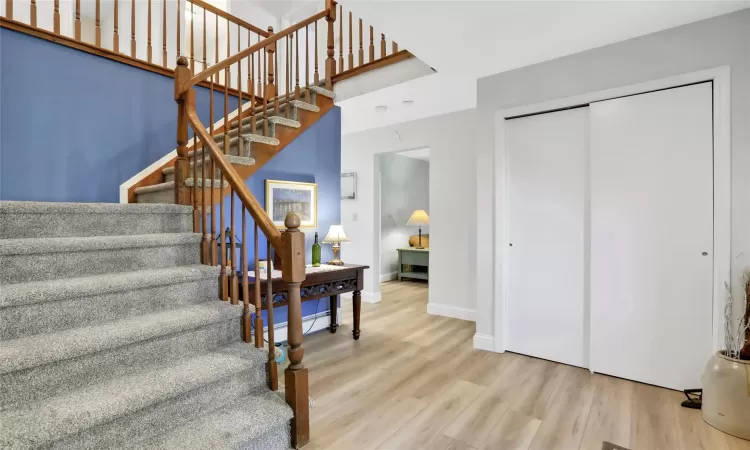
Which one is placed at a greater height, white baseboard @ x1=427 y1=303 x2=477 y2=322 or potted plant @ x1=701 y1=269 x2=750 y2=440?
potted plant @ x1=701 y1=269 x2=750 y2=440

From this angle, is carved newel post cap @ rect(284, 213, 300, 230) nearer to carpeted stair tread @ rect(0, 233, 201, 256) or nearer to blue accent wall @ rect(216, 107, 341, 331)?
carpeted stair tread @ rect(0, 233, 201, 256)

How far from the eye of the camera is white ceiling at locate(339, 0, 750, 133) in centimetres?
219

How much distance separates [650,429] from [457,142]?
3189 millimetres

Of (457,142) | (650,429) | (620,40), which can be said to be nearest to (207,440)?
(650,429)

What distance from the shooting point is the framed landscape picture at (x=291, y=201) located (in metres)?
3.54

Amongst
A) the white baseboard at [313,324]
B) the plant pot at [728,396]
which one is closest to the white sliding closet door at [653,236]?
the plant pot at [728,396]

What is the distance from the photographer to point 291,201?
371 cm

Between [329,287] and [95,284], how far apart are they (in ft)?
6.24

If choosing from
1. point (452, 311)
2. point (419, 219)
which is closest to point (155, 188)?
point (452, 311)

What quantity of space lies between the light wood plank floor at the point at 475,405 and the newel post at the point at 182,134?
63.6 inches

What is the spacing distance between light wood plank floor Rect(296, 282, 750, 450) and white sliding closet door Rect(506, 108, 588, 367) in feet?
0.68

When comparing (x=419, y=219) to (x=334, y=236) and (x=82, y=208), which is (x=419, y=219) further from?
(x=82, y=208)

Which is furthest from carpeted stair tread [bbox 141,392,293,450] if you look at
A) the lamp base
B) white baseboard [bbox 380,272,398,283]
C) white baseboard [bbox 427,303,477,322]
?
white baseboard [bbox 380,272,398,283]

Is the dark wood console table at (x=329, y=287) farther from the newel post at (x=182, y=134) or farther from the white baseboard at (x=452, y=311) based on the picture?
the white baseboard at (x=452, y=311)
